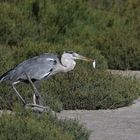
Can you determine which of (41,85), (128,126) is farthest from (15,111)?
(41,85)

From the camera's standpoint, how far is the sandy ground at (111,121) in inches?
454

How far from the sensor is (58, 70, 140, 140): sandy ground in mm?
11531

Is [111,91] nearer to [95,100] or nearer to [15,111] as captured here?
[95,100]

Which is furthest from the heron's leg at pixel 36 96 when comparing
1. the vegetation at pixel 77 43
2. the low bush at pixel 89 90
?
the low bush at pixel 89 90

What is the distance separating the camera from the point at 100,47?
2123 centimetres

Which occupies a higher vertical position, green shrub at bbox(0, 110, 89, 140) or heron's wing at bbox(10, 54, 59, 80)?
green shrub at bbox(0, 110, 89, 140)

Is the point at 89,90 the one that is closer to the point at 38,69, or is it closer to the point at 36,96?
the point at 36,96

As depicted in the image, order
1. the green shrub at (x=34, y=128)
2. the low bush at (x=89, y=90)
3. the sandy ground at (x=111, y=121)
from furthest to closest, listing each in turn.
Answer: the low bush at (x=89, y=90), the sandy ground at (x=111, y=121), the green shrub at (x=34, y=128)

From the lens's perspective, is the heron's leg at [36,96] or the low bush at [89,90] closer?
the heron's leg at [36,96]

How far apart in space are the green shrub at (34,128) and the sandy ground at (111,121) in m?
1.30

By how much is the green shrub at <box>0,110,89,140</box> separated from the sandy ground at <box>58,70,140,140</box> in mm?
1299

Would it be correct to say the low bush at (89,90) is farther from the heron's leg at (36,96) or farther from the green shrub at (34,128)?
the green shrub at (34,128)

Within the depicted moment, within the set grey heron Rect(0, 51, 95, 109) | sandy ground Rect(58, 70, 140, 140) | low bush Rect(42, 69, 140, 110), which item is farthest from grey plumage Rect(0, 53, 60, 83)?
low bush Rect(42, 69, 140, 110)

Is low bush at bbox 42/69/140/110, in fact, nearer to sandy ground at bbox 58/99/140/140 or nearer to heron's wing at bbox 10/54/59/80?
sandy ground at bbox 58/99/140/140
